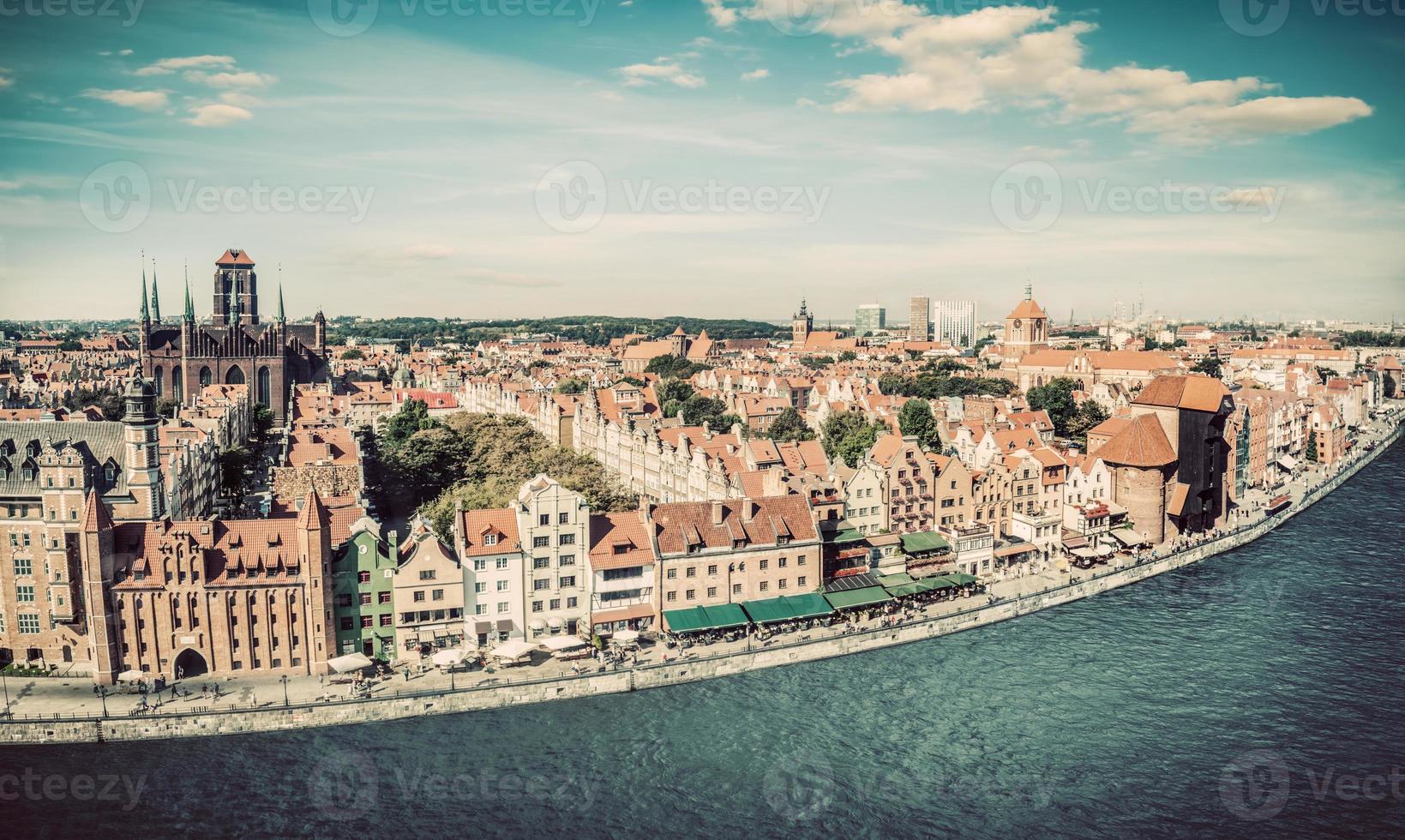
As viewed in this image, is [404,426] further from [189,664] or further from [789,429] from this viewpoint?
[189,664]

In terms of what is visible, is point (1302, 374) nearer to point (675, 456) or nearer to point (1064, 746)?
point (675, 456)

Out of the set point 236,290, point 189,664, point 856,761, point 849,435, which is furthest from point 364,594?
point 236,290

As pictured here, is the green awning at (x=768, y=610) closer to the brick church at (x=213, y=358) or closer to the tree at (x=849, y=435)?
the tree at (x=849, y=435)

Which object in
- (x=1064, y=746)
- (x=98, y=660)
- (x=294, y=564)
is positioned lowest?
(x=1064, y=746)

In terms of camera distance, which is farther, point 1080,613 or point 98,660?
point 1080,613

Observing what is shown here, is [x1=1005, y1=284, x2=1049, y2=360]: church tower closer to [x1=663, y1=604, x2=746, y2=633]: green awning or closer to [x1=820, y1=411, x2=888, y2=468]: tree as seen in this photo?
[x1=820, y1=411, x2=888, y2=468]: tree

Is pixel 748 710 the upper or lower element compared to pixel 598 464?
lower

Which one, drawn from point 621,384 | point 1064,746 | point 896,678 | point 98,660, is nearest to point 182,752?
point 98,660
